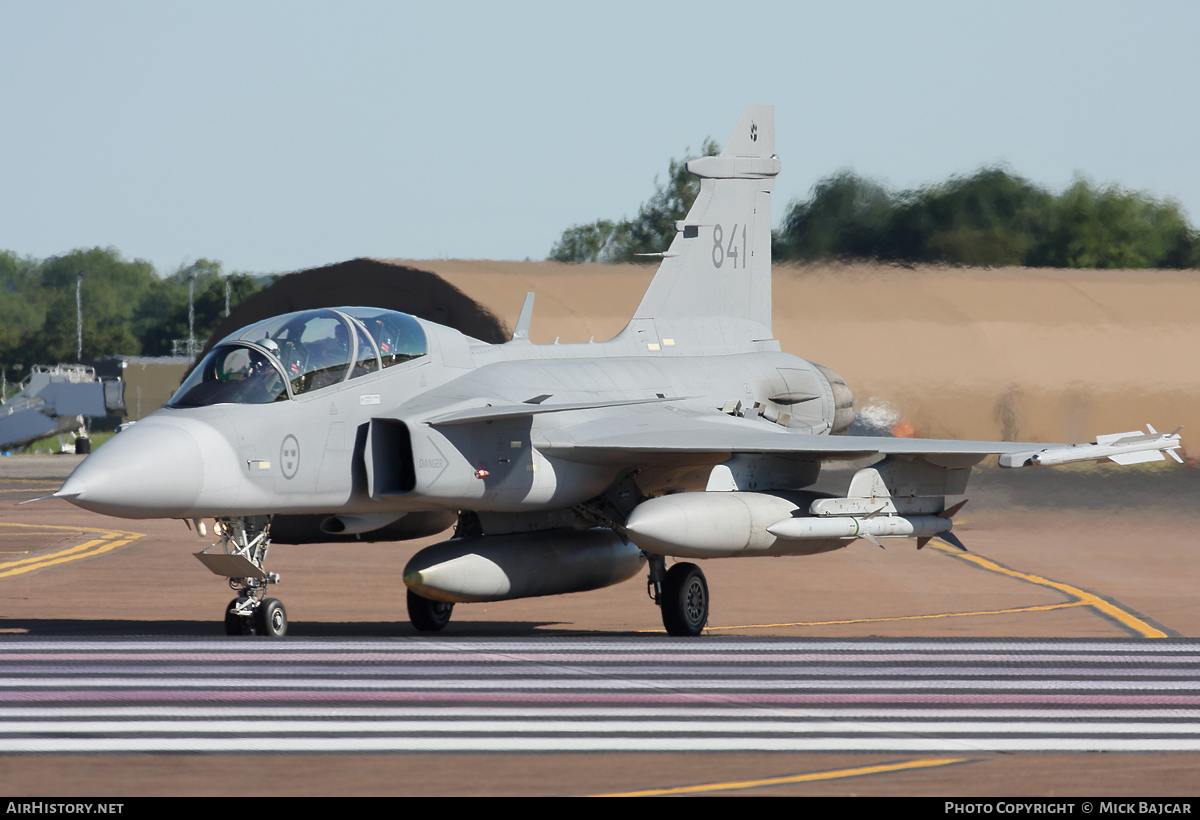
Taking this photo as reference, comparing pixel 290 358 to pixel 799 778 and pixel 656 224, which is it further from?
pixel 656 224

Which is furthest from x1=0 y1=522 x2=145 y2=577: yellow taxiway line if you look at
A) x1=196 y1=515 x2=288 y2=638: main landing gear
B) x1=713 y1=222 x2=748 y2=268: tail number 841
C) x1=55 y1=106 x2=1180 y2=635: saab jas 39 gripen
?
x1=713 y1=222 x2=748 y2=268: tail number 841

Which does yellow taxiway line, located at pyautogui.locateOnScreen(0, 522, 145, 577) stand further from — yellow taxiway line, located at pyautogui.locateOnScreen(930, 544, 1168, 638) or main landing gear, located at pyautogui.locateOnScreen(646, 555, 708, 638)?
yellow taxiway line, located at pyautogui.locateOnScreen(930, 544, 1168, 638)

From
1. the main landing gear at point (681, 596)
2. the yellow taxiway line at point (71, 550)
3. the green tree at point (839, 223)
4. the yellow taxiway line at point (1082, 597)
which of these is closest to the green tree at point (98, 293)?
the yellow taxiway line at point (71, 550)

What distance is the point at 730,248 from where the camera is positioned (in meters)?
19.2

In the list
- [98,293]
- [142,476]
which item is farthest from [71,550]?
[98,293]

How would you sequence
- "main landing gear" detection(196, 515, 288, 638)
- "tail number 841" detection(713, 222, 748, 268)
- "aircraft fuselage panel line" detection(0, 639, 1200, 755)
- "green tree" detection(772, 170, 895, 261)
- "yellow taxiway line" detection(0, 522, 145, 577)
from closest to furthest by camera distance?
1. "aircraft fuselage panel line" detection(0, 639, 1200, 755)
2. "main landing gear" detection(196, 515, 288, 638)
3. "tail number 841" detection(713, 222, 748, 268)
4. "yellow taxiway line" detection(0, 522, 145, 577)
5. "green tree" detection(772, 170, 895, 261)

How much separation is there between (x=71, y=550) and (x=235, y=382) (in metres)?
12.5

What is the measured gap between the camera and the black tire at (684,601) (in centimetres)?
1496

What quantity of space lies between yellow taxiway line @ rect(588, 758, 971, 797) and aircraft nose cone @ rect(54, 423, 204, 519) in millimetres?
6251

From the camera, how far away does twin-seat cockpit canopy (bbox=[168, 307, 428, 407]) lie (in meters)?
13.1

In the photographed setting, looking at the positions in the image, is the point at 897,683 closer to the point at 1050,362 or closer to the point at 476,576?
the point at 476,576

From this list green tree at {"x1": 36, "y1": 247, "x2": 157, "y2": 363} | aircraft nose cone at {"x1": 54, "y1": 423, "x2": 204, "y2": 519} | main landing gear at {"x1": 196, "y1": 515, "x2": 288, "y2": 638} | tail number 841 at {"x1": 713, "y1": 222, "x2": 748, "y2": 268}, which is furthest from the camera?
green tree at {"x1": 36, "y1": 247, "x2": 157, "y2": 363}

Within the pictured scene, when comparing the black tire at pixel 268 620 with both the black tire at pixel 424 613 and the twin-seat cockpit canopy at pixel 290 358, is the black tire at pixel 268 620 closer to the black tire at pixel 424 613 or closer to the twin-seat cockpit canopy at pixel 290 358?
the twin-seat cockpit canopy at pixel 290 358

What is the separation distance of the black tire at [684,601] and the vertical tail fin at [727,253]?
4037mm
